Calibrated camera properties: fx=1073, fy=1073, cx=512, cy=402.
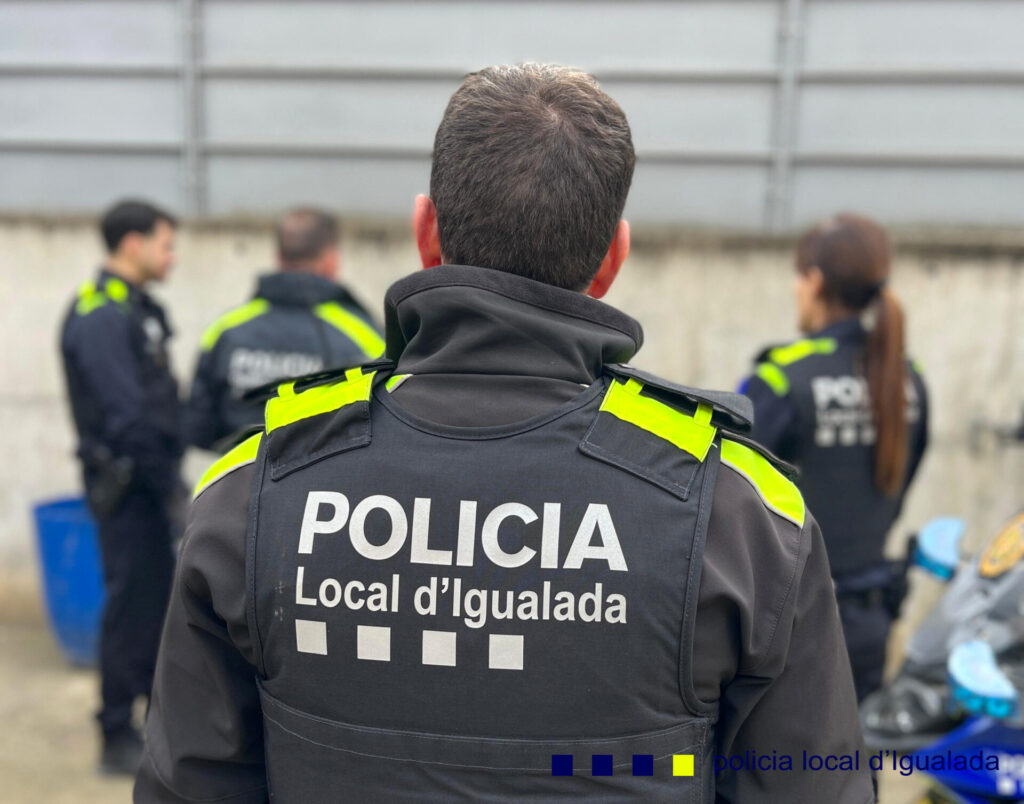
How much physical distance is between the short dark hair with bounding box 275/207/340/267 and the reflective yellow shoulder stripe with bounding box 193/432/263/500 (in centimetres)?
249

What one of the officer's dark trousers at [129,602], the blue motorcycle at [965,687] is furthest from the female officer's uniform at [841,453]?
the officer's dark trousers at [129,602]

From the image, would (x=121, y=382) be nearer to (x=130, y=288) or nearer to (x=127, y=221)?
(x=130, y=288)

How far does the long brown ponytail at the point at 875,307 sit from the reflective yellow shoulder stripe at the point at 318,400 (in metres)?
1.85

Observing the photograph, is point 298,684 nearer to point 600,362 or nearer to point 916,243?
point 600,362

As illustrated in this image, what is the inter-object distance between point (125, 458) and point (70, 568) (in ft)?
3.28

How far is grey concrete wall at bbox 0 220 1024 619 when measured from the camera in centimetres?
437

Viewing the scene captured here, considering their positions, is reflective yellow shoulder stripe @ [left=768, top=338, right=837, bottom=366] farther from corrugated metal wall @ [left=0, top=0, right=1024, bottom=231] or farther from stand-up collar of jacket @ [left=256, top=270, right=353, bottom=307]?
corrugated metal wall @ [left=0, top=0, right=1024, bottom=231]

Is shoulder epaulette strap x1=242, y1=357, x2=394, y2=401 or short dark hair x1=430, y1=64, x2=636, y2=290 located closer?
short dark hair x1=430, y1=64, x2=636, y2=290

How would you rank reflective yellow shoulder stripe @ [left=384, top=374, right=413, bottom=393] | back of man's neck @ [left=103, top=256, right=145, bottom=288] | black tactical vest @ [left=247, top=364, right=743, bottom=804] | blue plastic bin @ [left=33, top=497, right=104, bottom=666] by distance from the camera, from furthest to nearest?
blue plastic bin @ [left=33, top=497, right=104, bottom=666]
back of man's neck @ [left=103, top=256, right=145, bottom=288]
reflective yellow shoulder stripe @ [left=384, top=374, right=413, bottom=393]
black tactical vest @ [left=247, top=364, right=743, bottom=804]

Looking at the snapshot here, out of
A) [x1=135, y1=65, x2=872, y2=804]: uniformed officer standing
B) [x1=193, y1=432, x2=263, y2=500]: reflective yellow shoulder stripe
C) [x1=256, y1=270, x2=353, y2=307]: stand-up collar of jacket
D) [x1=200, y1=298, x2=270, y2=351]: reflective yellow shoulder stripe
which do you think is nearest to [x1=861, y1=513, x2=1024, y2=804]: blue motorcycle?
[x1=135, y1=65, x2=872, y2=804]: uniformed officer standing

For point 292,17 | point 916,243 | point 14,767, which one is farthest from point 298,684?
point 292,17

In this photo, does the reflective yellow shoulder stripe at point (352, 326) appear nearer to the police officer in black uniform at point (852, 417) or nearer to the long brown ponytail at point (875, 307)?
the police officer in black uniform at point (852, 417)

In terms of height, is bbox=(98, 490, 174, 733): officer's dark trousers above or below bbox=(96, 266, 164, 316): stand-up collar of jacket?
below

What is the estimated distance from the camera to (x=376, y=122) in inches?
188
